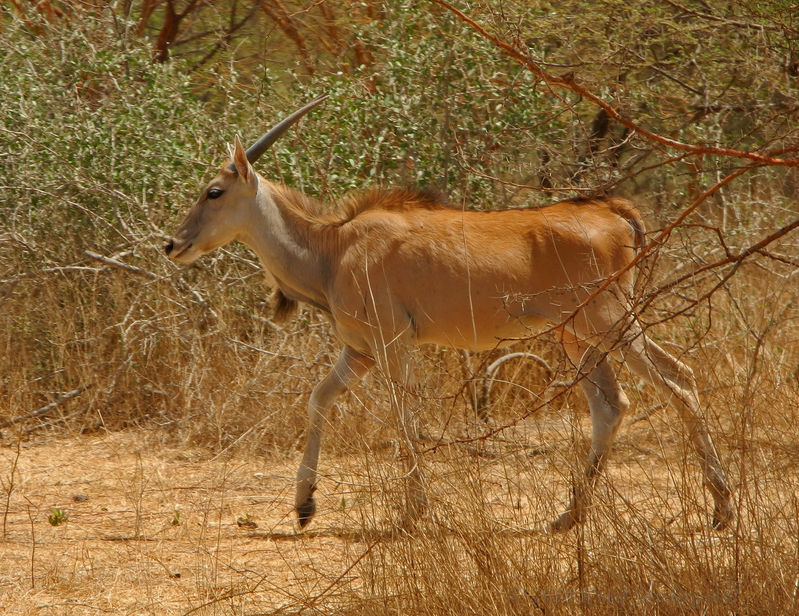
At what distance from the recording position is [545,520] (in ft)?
11.2

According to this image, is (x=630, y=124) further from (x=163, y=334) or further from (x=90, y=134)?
(x=90, y=134)

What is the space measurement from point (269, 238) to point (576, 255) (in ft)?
5.74

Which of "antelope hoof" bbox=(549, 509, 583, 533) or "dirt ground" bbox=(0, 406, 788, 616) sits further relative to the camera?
"dirt ground" bbox=(0, 406, 788, 616)

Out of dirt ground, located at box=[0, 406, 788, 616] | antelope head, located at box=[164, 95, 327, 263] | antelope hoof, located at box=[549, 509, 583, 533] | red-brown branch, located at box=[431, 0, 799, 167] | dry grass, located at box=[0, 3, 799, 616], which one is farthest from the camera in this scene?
antelope head, located at box=[164, 95, 327, 263]

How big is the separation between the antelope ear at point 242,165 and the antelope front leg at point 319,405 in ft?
3.70

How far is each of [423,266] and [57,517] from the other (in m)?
2.33

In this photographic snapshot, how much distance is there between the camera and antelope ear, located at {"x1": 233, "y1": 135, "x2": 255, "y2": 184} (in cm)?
597

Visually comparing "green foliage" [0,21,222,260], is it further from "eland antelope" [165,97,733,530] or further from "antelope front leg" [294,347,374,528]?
"antelope front leg" [294,347,374,528]

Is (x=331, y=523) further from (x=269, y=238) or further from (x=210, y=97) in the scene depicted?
(x=210, y=97)

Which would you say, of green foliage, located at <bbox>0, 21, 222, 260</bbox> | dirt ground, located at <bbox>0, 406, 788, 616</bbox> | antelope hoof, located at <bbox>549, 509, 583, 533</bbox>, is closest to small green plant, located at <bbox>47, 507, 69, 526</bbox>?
dirt ground, located at <bbox>0, 406, 788, 616</bbox>

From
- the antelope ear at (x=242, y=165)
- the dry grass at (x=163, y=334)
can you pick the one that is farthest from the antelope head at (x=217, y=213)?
the dry grass at (x=163, y=334)

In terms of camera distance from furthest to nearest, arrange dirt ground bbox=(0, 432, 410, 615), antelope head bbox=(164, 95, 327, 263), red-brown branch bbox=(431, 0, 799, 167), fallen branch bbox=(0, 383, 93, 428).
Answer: fallen branch bbox=(0, 383, 93, 428)
antelope head bbox=(164, 95, 327, 263)
dirt ground bbox=(0, 432, 410, 615)
red-brown branch bbox=(431, 0, 799, 167)

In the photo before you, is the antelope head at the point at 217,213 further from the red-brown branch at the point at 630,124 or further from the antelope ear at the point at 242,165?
the red-brown branch at the point at 630,124

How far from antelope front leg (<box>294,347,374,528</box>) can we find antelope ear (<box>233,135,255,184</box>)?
113 centimetres
